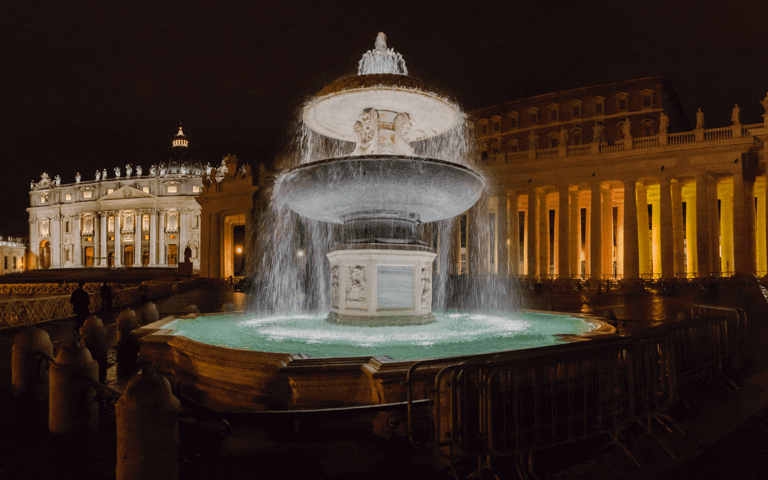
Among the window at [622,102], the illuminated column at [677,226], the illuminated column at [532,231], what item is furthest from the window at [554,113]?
the illuminated column at [677,226]

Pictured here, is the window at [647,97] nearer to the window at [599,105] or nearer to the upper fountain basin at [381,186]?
the window at [599,105]

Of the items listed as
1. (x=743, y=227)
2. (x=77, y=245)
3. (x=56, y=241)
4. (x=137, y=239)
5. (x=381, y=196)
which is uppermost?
(x=56, y=241)

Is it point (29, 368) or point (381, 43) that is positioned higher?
point (381, 43)

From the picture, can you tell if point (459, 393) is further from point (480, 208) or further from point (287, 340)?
point (480, 208)

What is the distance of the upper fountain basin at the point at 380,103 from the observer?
9.73 m

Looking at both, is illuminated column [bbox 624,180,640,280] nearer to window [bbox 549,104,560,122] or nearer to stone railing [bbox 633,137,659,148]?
Answer: stone railing [bbox 633,137,659,148]

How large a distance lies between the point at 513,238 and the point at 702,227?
14.2 m

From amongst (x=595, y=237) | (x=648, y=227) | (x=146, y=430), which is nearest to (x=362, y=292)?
(x=146, y=430)

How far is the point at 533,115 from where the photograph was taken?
59.8 metres

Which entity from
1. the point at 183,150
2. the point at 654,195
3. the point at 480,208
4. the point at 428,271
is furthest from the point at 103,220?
the point at 428,271

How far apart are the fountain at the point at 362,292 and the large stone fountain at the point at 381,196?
0.02 meters

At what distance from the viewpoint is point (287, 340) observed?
8.05 m

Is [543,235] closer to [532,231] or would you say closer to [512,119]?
[532,231]

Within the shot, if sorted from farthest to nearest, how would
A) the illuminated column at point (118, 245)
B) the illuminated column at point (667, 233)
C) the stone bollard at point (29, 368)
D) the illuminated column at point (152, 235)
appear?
the illuminated column at point (118, 245), the illuminated column at point (152, 235), the illuminated column at point (667, 233), the stone bollard at point (29, 368)
